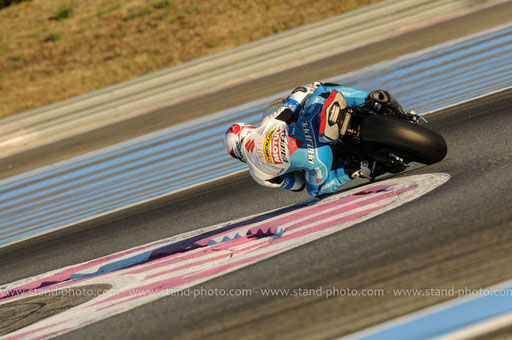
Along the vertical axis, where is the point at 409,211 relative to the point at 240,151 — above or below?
below

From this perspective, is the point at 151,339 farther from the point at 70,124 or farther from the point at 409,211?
the point at 70,124

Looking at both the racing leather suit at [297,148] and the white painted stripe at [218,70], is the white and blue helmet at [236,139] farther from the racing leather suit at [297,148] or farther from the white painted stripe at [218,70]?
the white painted stripe at [218,70]

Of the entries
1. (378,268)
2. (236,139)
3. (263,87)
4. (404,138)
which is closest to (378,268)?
(378,268)

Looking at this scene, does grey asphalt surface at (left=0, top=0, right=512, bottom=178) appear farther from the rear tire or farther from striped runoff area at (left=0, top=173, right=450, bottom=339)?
the rear tire

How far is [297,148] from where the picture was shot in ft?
16.4

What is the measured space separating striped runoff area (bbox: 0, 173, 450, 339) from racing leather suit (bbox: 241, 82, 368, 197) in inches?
14.5

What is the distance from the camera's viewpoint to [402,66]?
34.4ft

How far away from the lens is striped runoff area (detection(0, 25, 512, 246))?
839cm

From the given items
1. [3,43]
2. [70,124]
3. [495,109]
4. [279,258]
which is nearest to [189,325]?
[279,258]

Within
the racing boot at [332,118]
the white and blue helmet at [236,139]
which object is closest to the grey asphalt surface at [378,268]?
the racing boot at [332,118]

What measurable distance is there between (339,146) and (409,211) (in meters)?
0.92

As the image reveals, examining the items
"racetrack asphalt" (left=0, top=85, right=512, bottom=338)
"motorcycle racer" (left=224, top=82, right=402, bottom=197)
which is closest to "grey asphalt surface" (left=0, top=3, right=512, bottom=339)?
"racetrack asphalt" (left=0, top=85, right=512, bottom=338)

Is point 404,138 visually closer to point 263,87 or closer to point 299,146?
point 299,146

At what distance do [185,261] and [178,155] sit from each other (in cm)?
441
